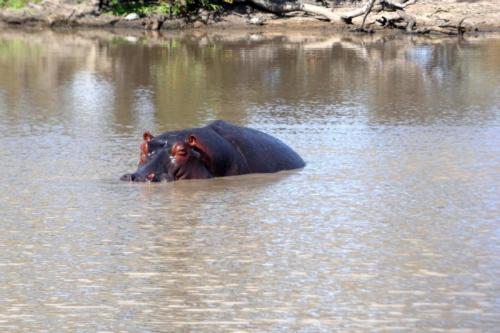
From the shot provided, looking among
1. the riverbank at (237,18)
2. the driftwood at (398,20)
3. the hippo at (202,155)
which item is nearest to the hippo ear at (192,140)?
the hippo at (202,155)

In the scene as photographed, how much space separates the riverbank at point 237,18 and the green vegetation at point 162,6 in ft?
0.62

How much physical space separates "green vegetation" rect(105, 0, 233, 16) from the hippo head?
735 inches

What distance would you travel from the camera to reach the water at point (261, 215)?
566 cm

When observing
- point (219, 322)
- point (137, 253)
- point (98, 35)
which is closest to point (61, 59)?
point (98, 35)

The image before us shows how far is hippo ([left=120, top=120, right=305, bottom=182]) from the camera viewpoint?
8.56 m

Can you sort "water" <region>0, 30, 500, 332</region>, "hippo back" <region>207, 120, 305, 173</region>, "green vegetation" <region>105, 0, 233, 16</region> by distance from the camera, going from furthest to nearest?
1. "green vegetation" <region>105, 0, 233, 16</region>
2. "hippo back" <region>207, 120, 305, 173</region>
3. "water" <region>0, 30, 500, 332</region>

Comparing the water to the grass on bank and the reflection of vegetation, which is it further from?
the grass on bank

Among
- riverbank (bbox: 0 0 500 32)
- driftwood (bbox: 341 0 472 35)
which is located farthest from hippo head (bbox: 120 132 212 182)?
riverbank (bbox: 0 0 500 32)

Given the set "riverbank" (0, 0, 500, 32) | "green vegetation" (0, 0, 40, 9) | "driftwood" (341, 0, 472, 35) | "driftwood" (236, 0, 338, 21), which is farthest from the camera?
"green vegetation" (0, 0, 40, 9)

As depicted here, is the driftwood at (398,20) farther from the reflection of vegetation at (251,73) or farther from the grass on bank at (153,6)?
the grass on bank at (153,6)

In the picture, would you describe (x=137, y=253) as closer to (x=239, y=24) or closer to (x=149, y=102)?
(x=149, y=102)

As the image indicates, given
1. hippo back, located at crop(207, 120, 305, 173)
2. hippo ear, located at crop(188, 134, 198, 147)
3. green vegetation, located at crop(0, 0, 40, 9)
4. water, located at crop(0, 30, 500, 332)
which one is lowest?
water, located at crop(0, 30, 500, 332)

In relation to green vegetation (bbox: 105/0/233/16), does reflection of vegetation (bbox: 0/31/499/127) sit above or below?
below

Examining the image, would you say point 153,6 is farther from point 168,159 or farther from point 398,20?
point 168,159
